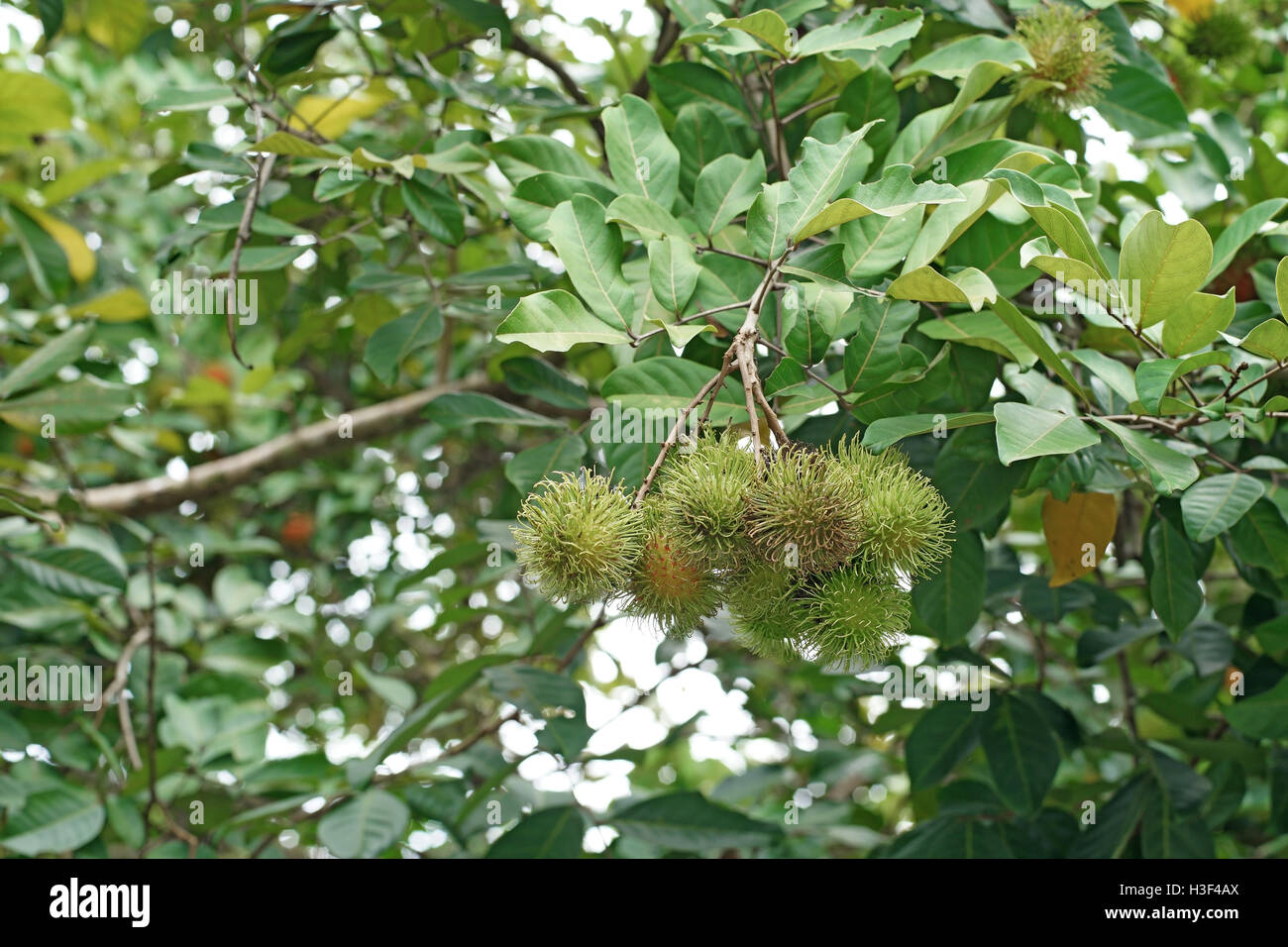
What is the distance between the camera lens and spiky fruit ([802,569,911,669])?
1.16m

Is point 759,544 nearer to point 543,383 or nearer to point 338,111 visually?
point 543,383

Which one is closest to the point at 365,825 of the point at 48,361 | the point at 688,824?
the point at 688,824

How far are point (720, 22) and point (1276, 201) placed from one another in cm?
84

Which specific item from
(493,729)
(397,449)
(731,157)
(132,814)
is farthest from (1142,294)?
(397,449)

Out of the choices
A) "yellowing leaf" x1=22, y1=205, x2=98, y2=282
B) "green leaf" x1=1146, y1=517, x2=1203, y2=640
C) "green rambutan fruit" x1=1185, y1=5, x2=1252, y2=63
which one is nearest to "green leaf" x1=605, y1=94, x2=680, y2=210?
"green leaf" x1=1146, y1=517, x2=1203, y2=640

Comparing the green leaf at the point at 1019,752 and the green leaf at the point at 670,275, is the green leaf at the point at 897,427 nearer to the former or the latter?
the green leaf at the point at 670,275

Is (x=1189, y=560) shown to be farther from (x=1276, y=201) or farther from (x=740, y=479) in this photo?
(x=740, y=479)

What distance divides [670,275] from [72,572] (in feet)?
5.57

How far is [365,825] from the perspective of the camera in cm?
200

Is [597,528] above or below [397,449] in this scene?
above

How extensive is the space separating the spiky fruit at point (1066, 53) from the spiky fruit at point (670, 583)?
3.20ft

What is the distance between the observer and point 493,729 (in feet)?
7.43

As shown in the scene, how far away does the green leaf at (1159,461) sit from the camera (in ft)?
3.85

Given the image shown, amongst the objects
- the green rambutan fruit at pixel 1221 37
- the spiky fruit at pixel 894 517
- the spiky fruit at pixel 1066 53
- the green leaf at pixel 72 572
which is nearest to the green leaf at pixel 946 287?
the spiky fruit at pixel 894 517
